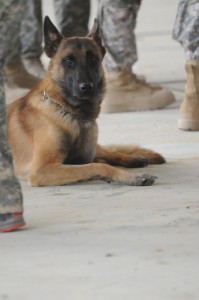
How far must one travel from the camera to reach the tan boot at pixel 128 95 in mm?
7555

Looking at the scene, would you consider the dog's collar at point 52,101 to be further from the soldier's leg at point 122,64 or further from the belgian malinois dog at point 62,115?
the soldier's leg at point 122,64

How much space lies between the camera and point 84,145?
17.6 feet

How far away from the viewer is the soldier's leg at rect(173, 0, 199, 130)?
647 cm

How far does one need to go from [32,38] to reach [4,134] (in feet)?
17.0

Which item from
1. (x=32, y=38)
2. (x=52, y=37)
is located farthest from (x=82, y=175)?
(x=32, y=38)

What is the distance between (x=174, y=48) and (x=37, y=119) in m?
6.20

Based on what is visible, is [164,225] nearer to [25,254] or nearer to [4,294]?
[25,254]

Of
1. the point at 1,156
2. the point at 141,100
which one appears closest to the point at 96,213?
the point at 1,156

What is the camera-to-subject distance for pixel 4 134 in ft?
13.1

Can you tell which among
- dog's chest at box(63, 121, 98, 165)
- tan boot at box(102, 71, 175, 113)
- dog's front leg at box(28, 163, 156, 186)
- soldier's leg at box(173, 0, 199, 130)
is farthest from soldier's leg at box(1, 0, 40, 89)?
dog's front leg at box(28, 163, 156, 186)

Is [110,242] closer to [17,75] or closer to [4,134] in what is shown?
[4,134]

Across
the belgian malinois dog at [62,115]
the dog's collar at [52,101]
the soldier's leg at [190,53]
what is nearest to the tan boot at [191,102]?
the soldier's leg at [190,53]

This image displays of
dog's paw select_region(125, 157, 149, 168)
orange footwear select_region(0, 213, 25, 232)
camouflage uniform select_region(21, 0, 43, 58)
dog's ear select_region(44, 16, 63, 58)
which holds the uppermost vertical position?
dog's ear select_region(44, 16, 63, 58)

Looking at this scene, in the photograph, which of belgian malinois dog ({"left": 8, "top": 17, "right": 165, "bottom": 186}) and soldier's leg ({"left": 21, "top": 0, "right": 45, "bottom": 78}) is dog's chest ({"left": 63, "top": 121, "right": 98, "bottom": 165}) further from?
soldier's leg ({"left": 21, "top": 0, "right": 45, "bottom": 78})
